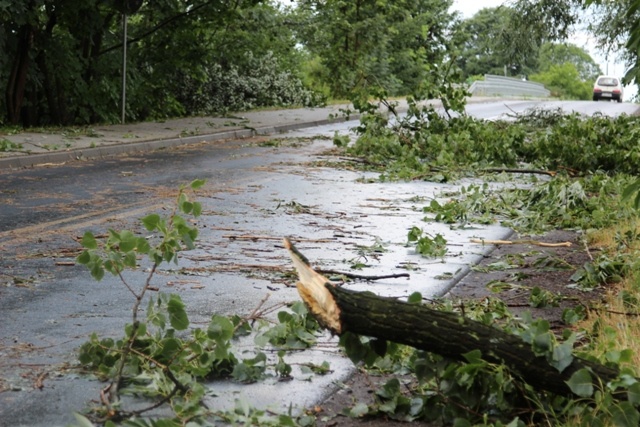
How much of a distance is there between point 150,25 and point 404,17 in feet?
56.4

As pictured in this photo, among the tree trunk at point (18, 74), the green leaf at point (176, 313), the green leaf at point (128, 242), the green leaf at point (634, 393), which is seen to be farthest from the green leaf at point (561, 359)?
the tree trunk at point (18, 74)

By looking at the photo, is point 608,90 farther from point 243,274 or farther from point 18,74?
point 243,274

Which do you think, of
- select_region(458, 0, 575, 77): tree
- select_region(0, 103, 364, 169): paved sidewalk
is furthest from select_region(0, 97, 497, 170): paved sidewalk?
select_region(458, 0, 575, 77): tree

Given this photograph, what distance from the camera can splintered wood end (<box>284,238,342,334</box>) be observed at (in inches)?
175

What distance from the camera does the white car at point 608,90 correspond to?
68250 mm

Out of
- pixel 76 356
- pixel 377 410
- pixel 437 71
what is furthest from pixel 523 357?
pixel 437 71

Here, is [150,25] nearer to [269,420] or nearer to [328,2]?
[328,2]

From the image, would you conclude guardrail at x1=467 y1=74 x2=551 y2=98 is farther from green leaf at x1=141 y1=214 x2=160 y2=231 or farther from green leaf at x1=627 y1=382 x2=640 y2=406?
green leaf at x1=627 y1=382 x2=640 y2=406

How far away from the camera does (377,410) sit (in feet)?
15.4

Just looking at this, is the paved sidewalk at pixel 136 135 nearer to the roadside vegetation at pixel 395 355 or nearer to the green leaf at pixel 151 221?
the roadside vegetation at pixel 395 355

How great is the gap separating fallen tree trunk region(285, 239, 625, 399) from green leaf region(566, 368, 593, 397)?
0.30 feet

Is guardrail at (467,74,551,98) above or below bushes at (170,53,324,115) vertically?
below

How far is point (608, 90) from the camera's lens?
68438 millimetres

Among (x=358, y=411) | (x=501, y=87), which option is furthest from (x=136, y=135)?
(x=501, y=87)
